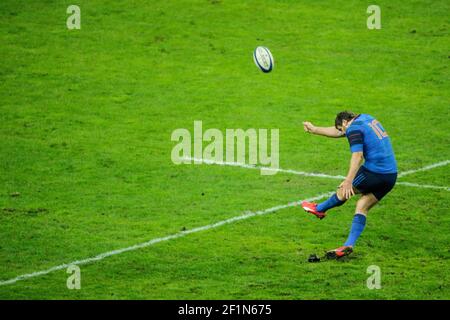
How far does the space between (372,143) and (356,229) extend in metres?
1.35

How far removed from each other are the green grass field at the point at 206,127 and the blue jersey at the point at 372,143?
134cm

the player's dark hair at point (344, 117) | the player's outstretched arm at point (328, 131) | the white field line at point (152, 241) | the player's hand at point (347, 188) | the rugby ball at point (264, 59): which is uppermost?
the rugby ball at point (264, 59)

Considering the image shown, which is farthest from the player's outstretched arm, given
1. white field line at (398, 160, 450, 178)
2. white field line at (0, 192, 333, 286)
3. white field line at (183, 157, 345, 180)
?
white field line at (398, 160, 450, 178)

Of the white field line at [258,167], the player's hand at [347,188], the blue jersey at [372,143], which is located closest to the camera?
the player's hand at [347,188]

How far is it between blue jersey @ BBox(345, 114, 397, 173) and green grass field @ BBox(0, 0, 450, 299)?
134cm

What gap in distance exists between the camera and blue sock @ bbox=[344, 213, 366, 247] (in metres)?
13.1

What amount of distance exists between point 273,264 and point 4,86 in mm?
12012

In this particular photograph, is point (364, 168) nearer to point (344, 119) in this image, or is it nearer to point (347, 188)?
point (347, 188)

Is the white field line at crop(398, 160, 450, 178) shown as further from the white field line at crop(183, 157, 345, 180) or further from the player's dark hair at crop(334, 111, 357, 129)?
the player's dark hair at crop(334, 111, 357, 129)

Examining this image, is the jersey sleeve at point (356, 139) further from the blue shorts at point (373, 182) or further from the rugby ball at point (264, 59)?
the rugby ball at point (264, 59)

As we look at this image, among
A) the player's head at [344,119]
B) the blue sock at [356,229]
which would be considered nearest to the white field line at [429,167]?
the player's head at [344,119]

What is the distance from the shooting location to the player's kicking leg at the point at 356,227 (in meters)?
13.0

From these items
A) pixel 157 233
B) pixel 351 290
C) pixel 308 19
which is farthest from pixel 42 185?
pixel 308 19

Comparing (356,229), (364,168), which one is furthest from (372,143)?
(356,229)
